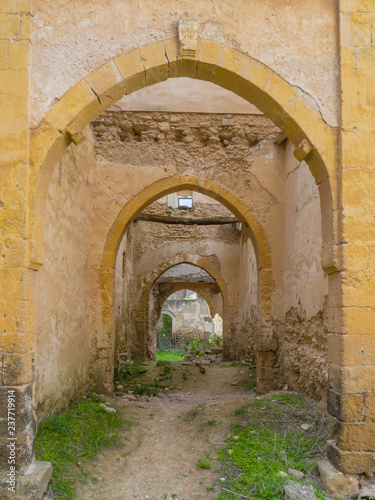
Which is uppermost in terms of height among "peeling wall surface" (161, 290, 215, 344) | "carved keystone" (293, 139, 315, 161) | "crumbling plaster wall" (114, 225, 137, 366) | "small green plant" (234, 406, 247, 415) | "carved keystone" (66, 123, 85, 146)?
"carved keystone" (66, 123, 85, 146)

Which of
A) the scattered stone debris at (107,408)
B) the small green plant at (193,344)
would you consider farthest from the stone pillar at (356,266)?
the small green plant at (193,344)

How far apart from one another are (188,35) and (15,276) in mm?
2205

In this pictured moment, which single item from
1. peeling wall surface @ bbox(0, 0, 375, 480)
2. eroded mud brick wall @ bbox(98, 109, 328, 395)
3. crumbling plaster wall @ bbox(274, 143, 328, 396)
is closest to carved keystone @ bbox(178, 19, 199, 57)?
peeling wall surface @ bbox(0, 0, 375, 480)

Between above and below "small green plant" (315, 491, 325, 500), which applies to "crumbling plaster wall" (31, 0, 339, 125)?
above

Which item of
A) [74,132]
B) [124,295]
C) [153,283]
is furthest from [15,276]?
[153,283]

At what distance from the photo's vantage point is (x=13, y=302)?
9.20ft

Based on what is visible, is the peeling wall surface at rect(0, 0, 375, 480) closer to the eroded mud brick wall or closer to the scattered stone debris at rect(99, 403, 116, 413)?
the scattered stone debris at rect(99, 403, 116, 413)

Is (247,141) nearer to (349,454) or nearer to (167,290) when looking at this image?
(349,454)

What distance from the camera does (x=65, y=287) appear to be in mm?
4566

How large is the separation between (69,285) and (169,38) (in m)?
2.84

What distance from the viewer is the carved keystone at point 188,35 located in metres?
3.15

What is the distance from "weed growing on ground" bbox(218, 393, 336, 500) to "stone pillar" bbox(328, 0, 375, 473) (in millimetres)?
419

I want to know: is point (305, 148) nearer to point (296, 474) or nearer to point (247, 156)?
point (296, 474)

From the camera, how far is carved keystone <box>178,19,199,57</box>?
315 centimetres
